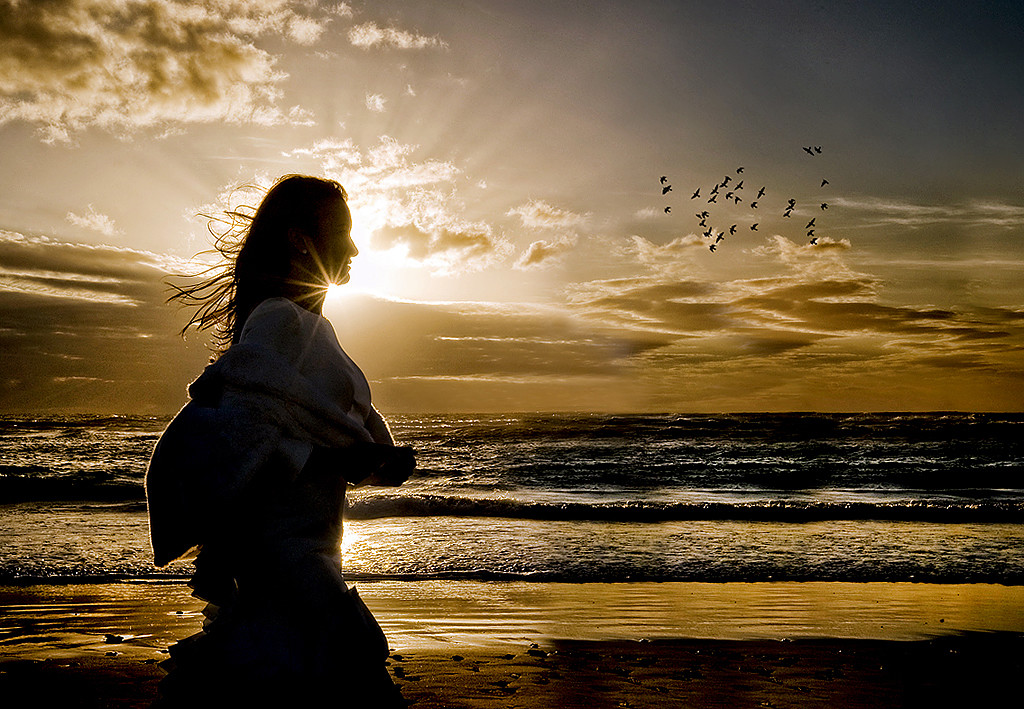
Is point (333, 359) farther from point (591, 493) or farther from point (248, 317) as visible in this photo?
point (591, 493)

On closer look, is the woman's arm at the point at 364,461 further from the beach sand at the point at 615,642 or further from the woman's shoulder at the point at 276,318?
the beach sand at the point at 615,642

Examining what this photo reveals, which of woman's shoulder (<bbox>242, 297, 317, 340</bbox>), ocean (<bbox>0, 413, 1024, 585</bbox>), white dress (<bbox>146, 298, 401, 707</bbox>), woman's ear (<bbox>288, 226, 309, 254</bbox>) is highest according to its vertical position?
woman's ear (<bbox>288, 226, 309, 254</bbox>)

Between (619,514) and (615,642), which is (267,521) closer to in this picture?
(615,642)

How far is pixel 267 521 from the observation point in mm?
1896

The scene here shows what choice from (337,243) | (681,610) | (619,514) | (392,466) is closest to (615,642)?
(681,610)

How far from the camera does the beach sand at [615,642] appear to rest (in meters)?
4.86

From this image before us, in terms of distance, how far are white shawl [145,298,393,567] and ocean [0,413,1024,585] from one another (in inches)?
267

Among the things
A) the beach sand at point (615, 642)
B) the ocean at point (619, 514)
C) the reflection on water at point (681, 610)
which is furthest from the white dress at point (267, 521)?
the ocean at point (619, 514)

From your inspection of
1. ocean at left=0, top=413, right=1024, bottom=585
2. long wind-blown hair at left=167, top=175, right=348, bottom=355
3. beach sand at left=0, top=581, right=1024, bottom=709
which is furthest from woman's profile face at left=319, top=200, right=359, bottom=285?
ocean at left=0, top=413, right=1024, bottom=585

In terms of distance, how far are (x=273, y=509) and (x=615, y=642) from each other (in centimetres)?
462

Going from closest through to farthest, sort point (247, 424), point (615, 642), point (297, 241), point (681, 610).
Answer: point (247, 424) < point (297, 241) < point (615, 642) < point (681, 610)

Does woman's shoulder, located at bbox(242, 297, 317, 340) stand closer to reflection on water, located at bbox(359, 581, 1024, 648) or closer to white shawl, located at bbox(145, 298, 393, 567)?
white shawl, located at bbox(145, 298, 393, 567)

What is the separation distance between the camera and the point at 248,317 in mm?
2033

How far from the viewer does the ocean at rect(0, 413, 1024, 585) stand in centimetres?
891
